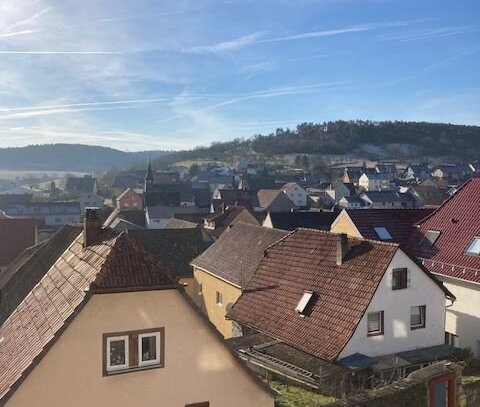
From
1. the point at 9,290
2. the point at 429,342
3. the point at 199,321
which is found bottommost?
the point at 429,342

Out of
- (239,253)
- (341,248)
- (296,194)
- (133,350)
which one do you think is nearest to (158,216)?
(296,194)

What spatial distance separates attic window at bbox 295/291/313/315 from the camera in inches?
776

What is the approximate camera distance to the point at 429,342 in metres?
20.3

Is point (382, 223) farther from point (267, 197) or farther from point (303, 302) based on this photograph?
point (267, 197)

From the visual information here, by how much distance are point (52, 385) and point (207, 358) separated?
303 cm

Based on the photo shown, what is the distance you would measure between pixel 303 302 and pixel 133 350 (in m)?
10.3

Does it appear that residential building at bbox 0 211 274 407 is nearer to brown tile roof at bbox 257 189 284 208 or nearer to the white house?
brown tile roof at bbox 257 189 284 208

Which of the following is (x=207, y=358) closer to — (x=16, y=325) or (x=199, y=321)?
(x=199, y=321)

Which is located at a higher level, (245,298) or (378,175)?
(378,175)

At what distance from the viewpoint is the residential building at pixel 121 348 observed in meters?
9.91

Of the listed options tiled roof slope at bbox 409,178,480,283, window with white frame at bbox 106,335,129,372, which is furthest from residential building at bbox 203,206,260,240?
window with white frame at bbox 106,335,129,372

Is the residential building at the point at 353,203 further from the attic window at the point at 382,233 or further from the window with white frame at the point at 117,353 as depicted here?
the window with white frame at the point at 117,353

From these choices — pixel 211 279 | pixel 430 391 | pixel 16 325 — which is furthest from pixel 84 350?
pixel 211 279

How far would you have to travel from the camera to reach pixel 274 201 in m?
101
